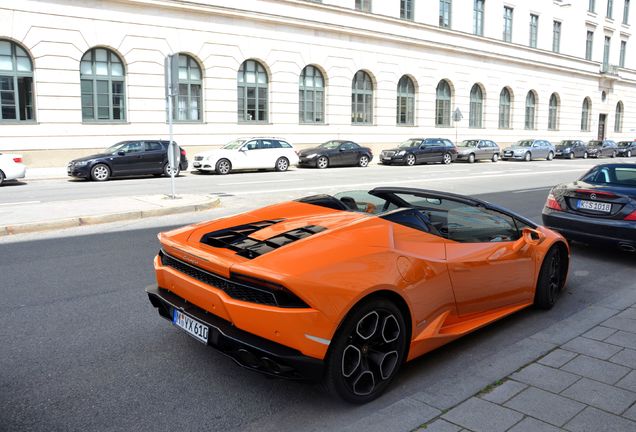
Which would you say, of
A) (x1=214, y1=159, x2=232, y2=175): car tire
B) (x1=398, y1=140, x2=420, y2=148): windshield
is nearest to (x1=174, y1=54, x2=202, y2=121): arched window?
(x1=214, y1=159, x2=232, y2=175): car tire

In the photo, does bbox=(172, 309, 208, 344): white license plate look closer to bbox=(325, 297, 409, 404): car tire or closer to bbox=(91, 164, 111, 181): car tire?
bbox=(325, 297, 409, 404): car tire

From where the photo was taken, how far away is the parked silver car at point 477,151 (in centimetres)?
3284

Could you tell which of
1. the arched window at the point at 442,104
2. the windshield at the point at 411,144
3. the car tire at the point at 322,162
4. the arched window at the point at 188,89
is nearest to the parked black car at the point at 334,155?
the car tire at the point at 322,162

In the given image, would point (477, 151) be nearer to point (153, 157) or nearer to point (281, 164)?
point (281, 164)

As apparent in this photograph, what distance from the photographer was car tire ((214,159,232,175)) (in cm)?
2206

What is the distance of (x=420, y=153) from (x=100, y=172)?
55.6 feet

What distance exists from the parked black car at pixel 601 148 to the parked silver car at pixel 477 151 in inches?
533

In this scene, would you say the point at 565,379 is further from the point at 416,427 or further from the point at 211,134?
the point at 211,134

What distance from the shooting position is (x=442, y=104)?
38.4m

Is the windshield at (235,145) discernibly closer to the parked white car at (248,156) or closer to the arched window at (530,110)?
the parked white car at (248,156)

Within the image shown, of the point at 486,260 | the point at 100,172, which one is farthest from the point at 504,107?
the point at 486,260

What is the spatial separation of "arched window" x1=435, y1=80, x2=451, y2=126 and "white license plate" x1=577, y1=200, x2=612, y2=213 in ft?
104

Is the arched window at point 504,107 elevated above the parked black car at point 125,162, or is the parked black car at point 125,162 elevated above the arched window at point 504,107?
the arched window at point 504,107

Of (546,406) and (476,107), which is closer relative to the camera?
(546,406)
